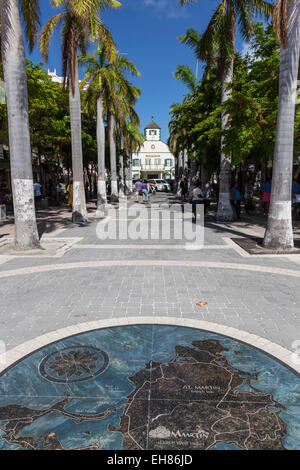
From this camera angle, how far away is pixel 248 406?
279 cm

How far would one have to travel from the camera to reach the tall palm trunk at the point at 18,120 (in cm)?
848

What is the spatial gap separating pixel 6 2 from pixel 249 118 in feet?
27.2

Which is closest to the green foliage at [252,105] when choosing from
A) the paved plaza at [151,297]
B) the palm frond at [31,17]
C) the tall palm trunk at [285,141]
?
the tall palm trunk at [285,141]

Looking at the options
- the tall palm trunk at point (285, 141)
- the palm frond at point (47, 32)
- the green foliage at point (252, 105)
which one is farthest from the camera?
the palm frond at point (47, 32)

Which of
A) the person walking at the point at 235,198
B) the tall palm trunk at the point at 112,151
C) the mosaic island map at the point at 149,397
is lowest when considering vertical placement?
the mosaic island map at the point at 149,397

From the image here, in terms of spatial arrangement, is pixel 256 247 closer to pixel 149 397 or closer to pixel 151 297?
pixel 151 297

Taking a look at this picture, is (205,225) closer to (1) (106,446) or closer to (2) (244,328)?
(2) (244,328)

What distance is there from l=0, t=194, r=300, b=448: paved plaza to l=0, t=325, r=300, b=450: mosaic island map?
0.17ft

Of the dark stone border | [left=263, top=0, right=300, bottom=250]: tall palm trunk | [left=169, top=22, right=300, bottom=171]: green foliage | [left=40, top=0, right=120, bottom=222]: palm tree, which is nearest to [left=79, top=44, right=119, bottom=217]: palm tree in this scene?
[left=40, top=0, right=120, bottom=222]: palm tree

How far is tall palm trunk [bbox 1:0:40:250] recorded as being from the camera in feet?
27.8

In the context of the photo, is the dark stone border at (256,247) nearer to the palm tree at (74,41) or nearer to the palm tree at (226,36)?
the palm tree at (226,36)

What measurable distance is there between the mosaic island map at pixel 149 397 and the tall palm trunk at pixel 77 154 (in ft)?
36.6

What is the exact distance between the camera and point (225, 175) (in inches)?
564

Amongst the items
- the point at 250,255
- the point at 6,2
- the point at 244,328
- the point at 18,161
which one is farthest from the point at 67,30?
the point at 244,328
